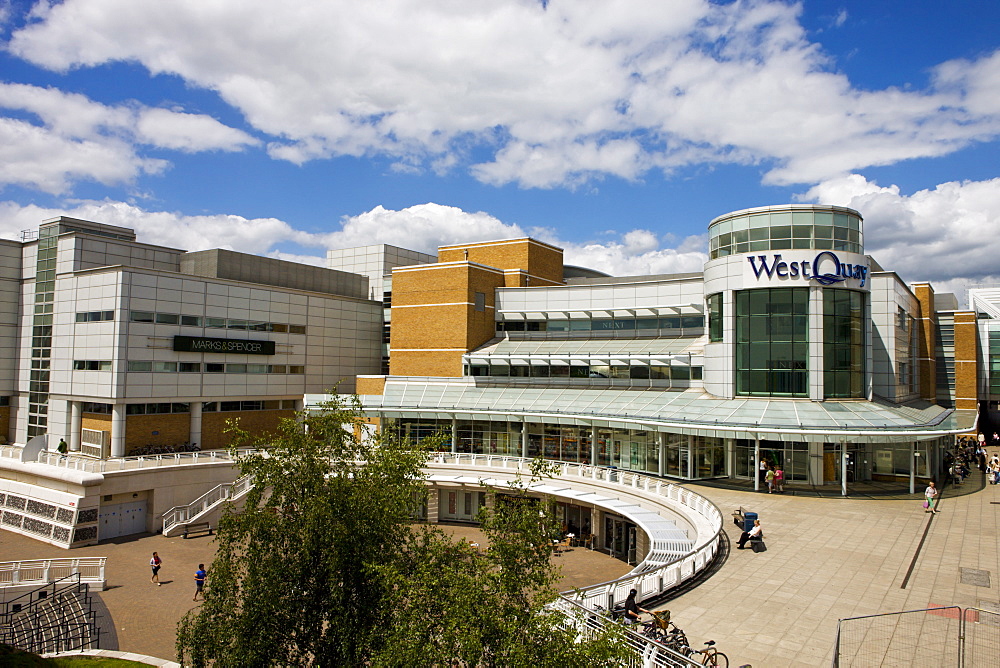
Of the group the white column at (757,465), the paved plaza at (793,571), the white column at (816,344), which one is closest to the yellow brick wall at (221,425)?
the paved plaza at (793,571)

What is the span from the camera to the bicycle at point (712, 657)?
11758 mm

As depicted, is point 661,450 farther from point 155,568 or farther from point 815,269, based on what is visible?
point 155,568

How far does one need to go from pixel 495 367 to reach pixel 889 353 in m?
25.1

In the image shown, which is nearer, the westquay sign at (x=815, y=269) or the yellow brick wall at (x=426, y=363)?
the westquay sign at (x=815, y=269)

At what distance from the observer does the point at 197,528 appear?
36.0 meters

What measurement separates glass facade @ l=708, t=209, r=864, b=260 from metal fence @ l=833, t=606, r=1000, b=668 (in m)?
22.2

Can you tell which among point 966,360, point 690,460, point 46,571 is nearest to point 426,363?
point 690,460

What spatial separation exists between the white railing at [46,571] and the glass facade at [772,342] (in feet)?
103

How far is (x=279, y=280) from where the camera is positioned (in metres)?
52.7

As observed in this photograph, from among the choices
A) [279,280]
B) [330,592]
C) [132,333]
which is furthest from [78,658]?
[279,280]

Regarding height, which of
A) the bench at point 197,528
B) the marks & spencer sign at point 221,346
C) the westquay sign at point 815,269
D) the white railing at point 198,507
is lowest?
the bench at point 197,528

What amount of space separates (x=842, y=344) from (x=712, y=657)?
1039 inches

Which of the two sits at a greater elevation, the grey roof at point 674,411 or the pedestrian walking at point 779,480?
the grey roof at point 674,411

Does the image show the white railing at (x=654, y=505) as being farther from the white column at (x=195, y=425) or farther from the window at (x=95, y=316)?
the window at (x=95, y=316)
